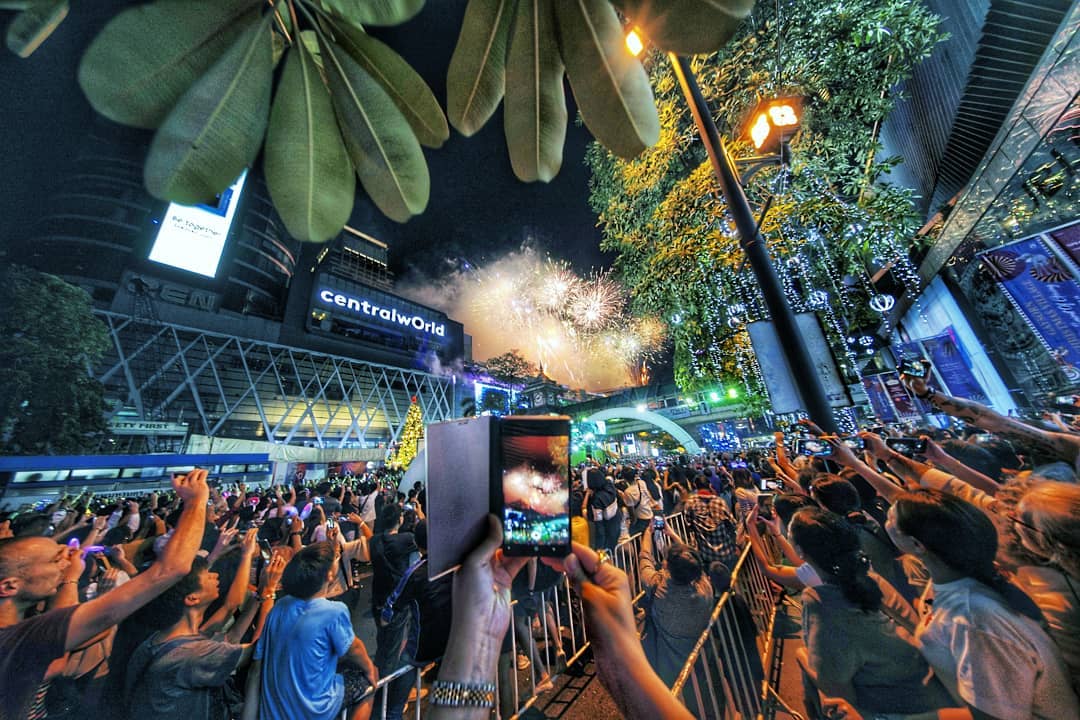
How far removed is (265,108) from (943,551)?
335 centimetres

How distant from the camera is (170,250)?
23047 mm

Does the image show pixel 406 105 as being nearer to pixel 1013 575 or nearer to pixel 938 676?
pixel 938 676

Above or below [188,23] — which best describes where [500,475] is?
below

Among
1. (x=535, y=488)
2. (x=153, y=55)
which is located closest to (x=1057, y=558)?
(x=535, y=488)

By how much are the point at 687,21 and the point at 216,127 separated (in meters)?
1.45

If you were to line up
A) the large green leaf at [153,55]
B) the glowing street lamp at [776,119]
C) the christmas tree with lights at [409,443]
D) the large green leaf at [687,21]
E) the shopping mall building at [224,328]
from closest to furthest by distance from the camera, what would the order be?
1. the large green leaf at [153,55]
2. the large green leaf at [687,21]
3. the glowing street lamp at [776,119]
4. the shopping mall building at [224,328]
5. the christmas tree with lights at [409,443]

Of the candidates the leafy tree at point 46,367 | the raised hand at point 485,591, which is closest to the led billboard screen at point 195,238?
the leafy tree at point 46,367

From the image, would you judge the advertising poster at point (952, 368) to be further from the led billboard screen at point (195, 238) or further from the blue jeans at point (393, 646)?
the led billboard screen at point (195, 238)

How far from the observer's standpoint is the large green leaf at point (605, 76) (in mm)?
1240

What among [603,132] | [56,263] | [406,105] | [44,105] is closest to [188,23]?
[406,105]

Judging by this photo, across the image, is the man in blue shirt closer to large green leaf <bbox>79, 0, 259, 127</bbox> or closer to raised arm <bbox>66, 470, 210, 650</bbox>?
raised arm <bbox>66, 470, 210, 650</bbox>

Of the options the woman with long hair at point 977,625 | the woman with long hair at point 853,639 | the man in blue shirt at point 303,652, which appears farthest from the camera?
the man in blue shirt at point 303,652

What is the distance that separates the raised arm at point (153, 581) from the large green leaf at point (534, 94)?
96.4 inches

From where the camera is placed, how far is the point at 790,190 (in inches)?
269
